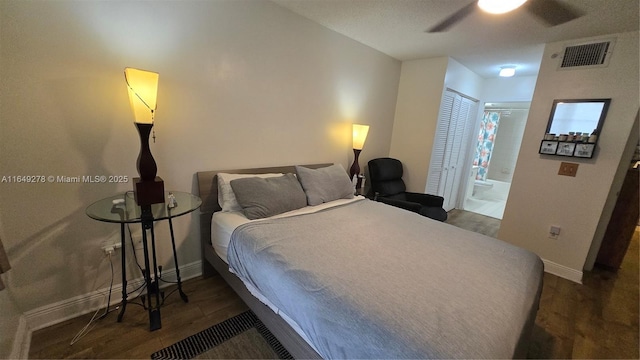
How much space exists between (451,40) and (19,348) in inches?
158

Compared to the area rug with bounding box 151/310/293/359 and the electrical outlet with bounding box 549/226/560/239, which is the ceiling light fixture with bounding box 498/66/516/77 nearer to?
the electrical outlet with bounding box 549/226/560/239

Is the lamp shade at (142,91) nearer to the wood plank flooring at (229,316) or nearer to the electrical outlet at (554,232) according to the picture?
the wood plank flooring at (229,316)

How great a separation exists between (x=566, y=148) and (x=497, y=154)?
367cm

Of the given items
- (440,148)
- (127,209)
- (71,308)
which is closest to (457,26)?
(440,148)

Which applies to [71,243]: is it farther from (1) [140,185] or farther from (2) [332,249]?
(2) [332,249]

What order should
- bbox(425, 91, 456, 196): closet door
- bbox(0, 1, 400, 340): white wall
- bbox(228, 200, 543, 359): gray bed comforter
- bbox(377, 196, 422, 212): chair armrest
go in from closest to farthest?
bbox(228, 200, 543, 359): gray bed comforter → bbox(0, 1, 400, 340): white wall → bbox(377, 196, 422, 212): chair armrest → bbox(425, 91, 456, 196): closet door

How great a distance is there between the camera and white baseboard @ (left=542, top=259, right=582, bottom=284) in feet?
8.17

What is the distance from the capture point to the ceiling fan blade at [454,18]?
191 cm

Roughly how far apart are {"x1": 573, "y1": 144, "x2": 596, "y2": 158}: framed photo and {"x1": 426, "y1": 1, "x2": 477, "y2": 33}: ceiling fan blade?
170cm

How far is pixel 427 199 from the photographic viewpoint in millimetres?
3119

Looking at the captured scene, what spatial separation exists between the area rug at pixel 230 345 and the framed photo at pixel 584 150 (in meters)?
3.13

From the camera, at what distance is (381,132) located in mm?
3549

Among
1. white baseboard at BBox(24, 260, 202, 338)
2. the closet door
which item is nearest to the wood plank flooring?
white baseboard at BBox(24, 260, 202, 338)

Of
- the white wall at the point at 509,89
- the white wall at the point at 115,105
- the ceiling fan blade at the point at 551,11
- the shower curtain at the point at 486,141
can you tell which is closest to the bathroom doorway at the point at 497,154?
the shower curtain at the point at 486,141
